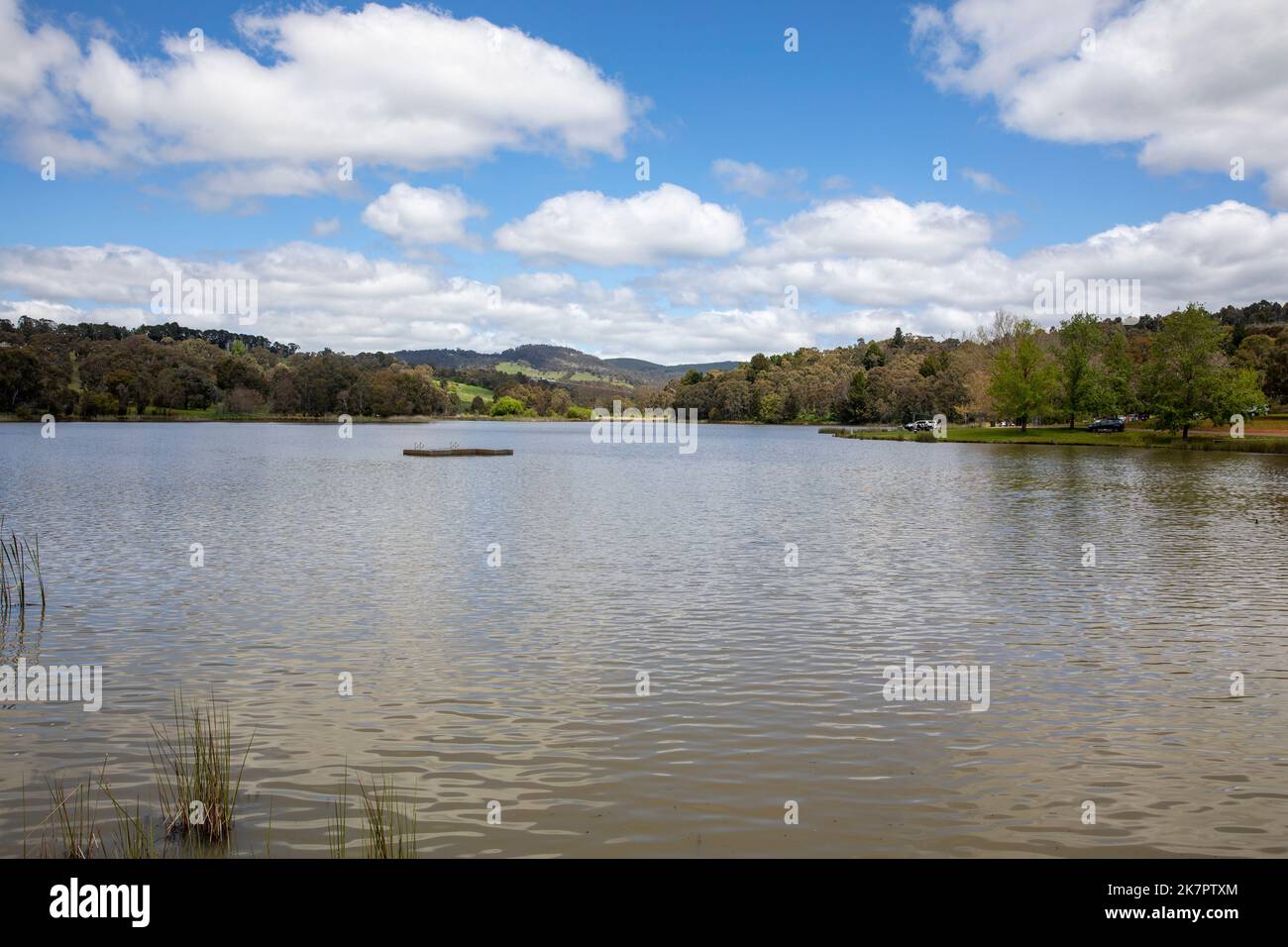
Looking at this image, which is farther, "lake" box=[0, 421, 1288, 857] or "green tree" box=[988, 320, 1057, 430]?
"green tree" box=[988, 320, 1057, 430]

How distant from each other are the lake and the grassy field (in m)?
55.7

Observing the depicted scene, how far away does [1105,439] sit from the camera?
101 metres

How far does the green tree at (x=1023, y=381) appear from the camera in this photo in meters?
114

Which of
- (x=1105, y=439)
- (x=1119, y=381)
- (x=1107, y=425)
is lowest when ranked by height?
(x=1105, y=439)

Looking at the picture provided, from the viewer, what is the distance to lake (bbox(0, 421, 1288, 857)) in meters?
9.12

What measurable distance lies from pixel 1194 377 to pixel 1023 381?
27.8m

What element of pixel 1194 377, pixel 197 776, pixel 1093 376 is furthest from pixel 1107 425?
pixel 197 776

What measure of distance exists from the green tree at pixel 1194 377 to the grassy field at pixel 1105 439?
2.17m

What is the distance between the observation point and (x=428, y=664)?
49.2ft

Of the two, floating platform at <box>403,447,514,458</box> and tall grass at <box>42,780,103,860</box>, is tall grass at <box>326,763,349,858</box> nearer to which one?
tall grass at <box>42,780,103,860</box>

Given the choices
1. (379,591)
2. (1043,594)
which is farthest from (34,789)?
(1043,594)

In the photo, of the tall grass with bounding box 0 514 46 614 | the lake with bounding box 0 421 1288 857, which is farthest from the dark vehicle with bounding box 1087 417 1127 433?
the tall grass with bounding box 0 514 46 614

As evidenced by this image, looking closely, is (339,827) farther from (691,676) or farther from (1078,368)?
(1078,368)

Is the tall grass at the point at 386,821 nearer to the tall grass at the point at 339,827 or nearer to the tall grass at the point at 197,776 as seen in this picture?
the tall grass at the point at 339,827
